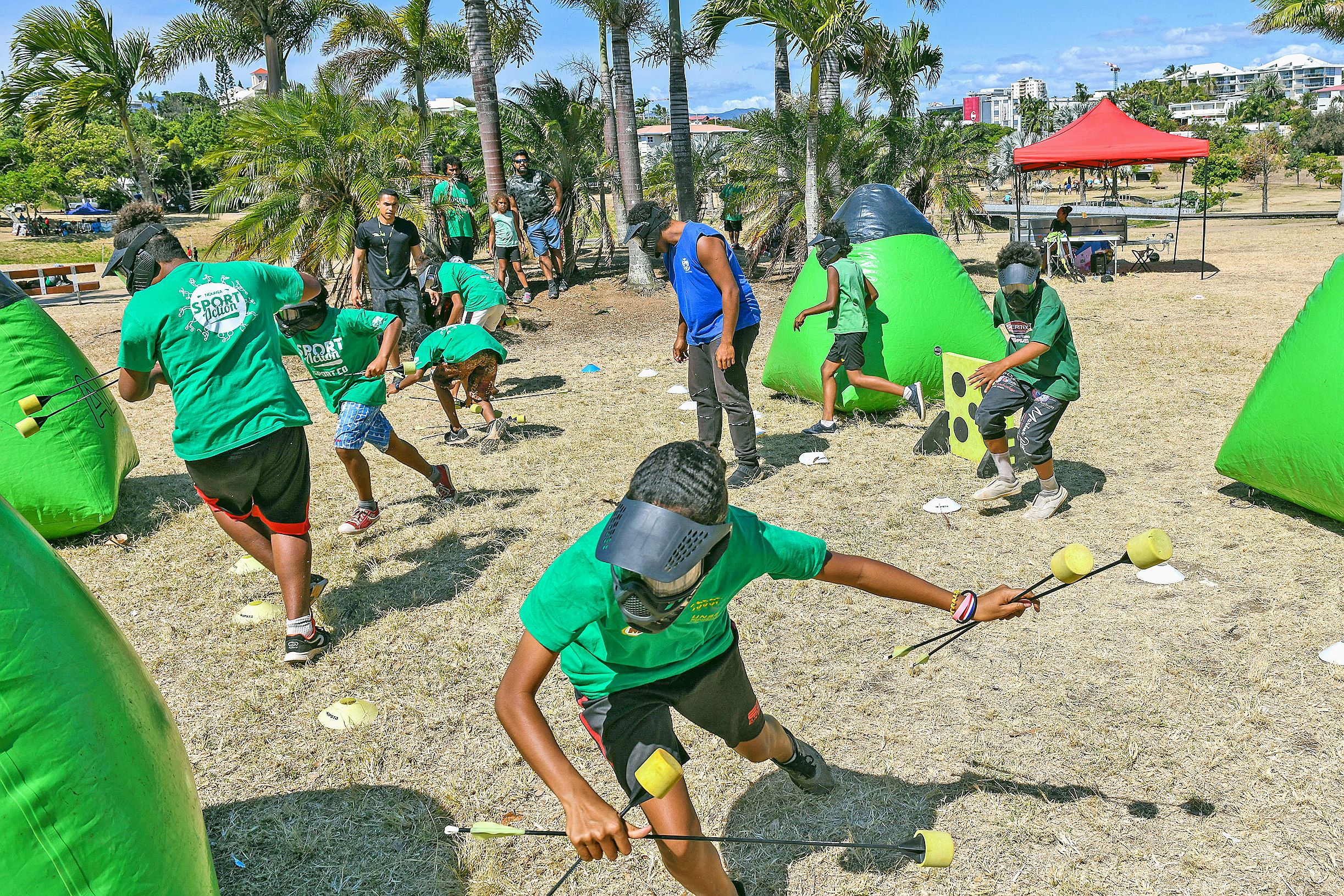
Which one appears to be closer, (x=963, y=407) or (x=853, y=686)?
(x=853, y=686)

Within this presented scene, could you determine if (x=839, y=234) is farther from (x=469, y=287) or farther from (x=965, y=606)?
(x=965, y=606)

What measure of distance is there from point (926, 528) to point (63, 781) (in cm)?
474

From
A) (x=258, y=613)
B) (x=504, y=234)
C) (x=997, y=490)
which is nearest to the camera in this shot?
(x=258, y=613)

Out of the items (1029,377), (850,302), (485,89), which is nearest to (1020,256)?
(1029,377)

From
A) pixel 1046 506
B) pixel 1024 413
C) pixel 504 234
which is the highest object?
pixel 504 234

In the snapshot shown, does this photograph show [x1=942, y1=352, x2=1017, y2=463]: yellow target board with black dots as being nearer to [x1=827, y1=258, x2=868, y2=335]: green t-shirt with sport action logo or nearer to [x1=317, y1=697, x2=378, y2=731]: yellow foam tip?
[x1=827, y1=258, x2=868, y2=335]: green t-shirt with sport action logo

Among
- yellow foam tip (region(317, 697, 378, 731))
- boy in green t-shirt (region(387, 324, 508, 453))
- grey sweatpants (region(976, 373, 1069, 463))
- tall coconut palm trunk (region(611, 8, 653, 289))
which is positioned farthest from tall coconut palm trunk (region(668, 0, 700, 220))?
yellow foam tip (region(317, 697, 378, 731))

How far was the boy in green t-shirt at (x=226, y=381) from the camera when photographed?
13.6 feet

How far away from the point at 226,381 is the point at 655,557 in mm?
2985

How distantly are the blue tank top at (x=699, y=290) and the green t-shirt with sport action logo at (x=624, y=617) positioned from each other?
3.63 m

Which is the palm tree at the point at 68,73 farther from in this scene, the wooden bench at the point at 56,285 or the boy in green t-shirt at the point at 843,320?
the boy in green t-shirt at the point at 843,320

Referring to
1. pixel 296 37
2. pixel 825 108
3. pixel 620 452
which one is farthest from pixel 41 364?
pixel 296 37

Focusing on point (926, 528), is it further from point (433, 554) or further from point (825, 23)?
point (825, 23)

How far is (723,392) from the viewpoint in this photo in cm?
635
